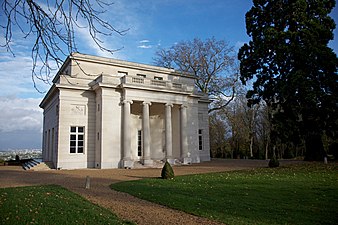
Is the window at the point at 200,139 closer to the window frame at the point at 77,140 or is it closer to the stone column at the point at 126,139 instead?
the stone column at the point at 126,139

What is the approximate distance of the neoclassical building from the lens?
79.2ft

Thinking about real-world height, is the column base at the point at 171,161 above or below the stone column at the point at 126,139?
below

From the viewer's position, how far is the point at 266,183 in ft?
41.3

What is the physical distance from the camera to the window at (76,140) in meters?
24.3

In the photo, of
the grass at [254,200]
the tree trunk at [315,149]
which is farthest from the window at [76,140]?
the tree trunk at [315,149]

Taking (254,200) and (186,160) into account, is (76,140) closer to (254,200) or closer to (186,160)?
(186,160)

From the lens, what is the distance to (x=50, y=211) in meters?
7.40

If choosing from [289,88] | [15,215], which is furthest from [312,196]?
[289,88]

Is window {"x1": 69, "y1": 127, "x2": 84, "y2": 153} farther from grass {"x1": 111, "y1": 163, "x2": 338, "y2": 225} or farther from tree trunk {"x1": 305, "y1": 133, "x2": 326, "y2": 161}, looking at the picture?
tree trunk {"x1": 305, "y1": 133, "x2": 326, "y2": 161}

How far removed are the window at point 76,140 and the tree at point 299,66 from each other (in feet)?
57.1

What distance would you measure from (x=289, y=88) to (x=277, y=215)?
17.4m

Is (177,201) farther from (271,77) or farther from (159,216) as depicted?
(271,77)

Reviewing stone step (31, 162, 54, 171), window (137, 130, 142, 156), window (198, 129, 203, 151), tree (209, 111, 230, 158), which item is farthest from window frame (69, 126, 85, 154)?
tree (209, 111, 230, 158)

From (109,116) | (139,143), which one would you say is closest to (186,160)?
(139,143)
